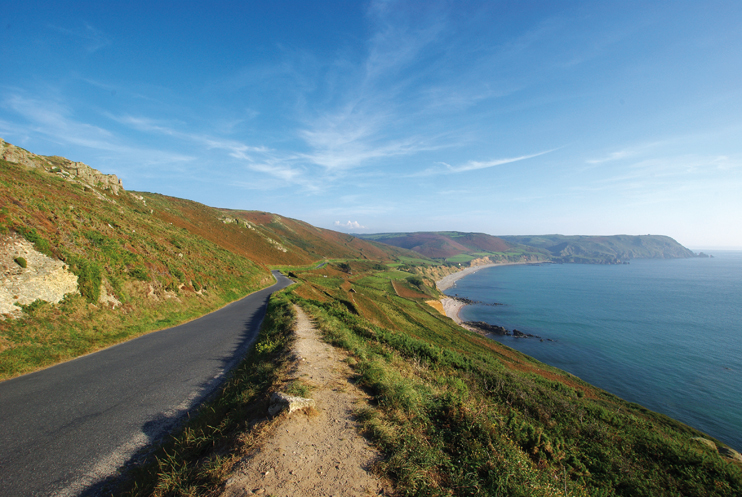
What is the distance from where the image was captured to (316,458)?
555cm

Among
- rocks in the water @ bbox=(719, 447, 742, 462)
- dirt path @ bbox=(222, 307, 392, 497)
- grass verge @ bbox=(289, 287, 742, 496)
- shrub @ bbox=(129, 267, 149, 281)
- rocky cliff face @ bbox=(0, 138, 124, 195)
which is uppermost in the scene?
→ rocky cliff face @ bbox=(0, 138, 124, 195)

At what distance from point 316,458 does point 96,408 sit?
28.0 feet

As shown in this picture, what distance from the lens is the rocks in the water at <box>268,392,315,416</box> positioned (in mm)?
6988

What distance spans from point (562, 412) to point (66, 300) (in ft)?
89.1

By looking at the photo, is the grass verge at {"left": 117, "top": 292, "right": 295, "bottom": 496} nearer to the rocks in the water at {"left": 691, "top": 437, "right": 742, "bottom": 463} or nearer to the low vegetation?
the low vegetation

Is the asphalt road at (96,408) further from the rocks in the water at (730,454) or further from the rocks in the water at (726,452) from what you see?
the rocks in the water at (730,454)

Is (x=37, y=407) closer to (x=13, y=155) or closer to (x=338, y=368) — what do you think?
(x=338, y=368)

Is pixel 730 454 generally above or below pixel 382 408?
below

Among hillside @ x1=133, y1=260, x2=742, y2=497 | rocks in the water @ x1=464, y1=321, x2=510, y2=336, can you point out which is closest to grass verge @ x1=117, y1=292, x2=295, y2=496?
hillside @ x1=133, y1=260, x2=742, y2=497

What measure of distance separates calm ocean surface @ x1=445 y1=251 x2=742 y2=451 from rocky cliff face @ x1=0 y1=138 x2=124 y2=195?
267 feet

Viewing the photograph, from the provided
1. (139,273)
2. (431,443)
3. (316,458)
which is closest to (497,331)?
(431,443)

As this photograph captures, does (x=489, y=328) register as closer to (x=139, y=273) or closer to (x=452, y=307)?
(x=452, y=307)

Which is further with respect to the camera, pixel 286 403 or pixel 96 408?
pixel 96 408

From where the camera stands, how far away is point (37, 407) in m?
8.86
